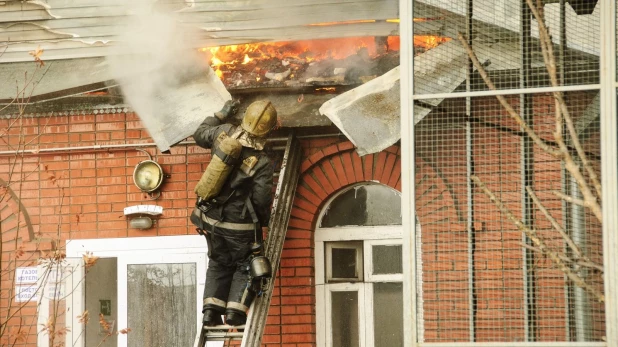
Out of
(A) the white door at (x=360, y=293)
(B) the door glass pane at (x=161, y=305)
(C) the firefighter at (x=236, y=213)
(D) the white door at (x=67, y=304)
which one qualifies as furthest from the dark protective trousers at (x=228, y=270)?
(D) the white door at (x=67, y=304)

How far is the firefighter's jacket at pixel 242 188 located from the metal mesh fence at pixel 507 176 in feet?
4.69

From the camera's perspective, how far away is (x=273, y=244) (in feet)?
31.0

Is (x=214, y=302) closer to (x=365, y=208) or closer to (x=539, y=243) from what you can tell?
(x=365, y=208)

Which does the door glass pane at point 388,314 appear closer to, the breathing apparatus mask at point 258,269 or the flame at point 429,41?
the breathing apparatus mask at point 258,269

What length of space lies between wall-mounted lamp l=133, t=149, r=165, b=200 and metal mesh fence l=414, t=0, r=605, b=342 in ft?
10.0

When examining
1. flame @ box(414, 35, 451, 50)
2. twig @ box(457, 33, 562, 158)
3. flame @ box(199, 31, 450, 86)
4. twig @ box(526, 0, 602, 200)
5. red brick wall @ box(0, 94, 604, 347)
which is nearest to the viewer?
twig @ box(526, 0, 602, 200)

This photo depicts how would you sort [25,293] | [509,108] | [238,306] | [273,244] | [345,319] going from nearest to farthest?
[509,108] < [238,306] < [273,244] < [345,319] < [25,293]

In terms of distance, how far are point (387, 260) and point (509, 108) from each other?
2600 mm

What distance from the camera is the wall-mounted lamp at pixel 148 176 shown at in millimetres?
10250

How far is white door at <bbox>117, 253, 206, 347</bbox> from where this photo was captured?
10172 millimetres

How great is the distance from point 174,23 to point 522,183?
13.4 feet

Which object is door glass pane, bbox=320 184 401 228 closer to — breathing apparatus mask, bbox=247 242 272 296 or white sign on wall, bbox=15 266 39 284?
breathing apparatus mask, bbox=247 242 272 296

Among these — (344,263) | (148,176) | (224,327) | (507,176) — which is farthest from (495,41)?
(148,176)

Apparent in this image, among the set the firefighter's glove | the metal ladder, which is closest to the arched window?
the metal ladder
